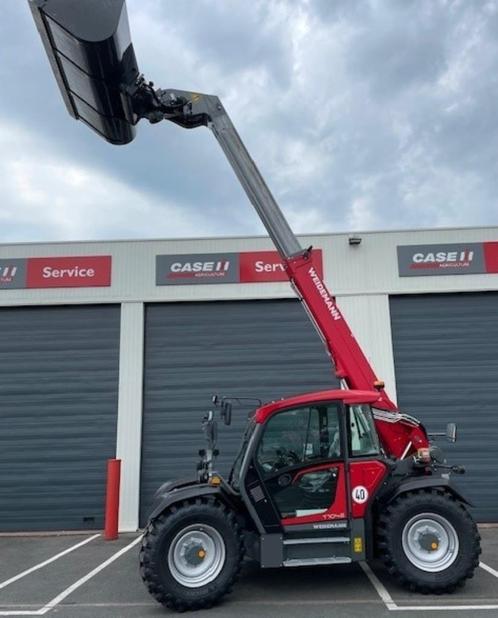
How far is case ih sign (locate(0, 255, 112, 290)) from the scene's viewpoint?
10.8 meters

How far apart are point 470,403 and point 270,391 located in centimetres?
382

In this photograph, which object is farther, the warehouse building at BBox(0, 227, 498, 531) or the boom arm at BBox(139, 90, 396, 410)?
the warehouse building at BBox(0, 227, 498, 531)

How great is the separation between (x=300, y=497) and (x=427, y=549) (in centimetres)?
142

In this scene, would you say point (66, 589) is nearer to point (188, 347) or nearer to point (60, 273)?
point (188, 347)

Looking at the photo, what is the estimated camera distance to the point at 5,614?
5.42 metres

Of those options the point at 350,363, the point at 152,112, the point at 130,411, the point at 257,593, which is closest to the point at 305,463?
the point at 350,363

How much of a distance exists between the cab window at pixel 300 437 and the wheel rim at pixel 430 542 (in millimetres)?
1091

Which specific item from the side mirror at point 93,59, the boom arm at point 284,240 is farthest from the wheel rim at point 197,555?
the side mirror at point 93,59

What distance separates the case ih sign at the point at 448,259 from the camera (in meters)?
10.5

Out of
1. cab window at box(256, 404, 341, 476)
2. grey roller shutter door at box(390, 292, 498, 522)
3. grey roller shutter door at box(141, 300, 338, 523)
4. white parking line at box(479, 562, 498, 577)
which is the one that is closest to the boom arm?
cab window at box(256, 404, 341, 476)

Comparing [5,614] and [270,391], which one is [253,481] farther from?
[270,391]

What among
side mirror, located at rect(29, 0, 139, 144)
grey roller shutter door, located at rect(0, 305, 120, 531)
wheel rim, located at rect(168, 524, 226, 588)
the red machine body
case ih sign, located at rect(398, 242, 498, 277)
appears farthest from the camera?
case ih sign, located at rect(398, 242, 498, 277)

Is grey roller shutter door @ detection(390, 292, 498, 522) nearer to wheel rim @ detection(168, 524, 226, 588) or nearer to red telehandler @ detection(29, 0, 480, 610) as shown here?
red telehandler @ detection(29, 0, 480, 610)

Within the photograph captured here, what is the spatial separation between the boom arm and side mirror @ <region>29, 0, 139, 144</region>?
46 cm
